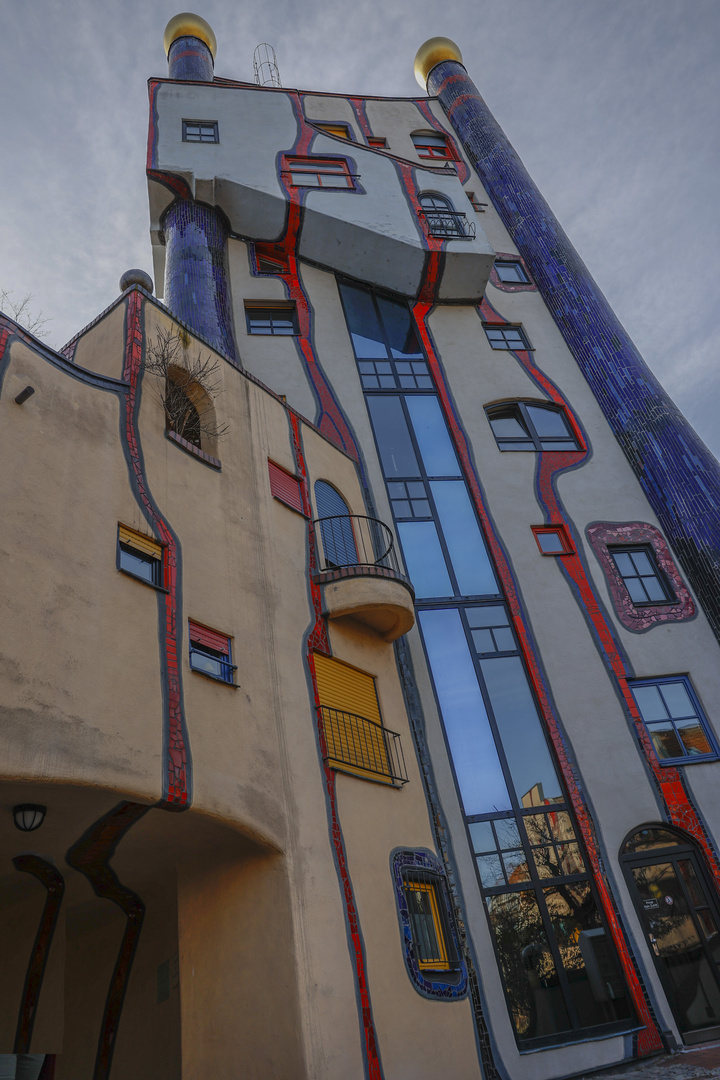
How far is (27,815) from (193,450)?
13.9ft

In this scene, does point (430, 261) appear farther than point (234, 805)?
Yes

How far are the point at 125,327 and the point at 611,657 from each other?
26.8ft

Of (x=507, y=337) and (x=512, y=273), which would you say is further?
(x=512, y=273)

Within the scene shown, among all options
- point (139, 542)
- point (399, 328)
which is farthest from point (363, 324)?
point (139, 542)

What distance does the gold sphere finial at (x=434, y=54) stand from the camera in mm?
24906

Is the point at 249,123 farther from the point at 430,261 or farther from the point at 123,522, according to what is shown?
the point at 123,522

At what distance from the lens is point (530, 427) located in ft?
48.8

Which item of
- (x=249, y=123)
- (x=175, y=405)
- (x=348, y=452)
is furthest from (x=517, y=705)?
(x=249, y=123)

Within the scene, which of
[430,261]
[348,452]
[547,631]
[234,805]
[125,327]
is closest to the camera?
[234,805]

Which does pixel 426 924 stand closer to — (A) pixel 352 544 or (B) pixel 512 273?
(A) pixel 352 544

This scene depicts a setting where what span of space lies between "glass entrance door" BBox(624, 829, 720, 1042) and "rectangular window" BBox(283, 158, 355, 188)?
14.5 meters

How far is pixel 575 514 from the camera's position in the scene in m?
13.7

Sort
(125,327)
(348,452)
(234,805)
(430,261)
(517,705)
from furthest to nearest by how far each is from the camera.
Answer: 1. (430,261)
2. (348,452)
3. (517,705)
4. (125,327)
5. (234,805)

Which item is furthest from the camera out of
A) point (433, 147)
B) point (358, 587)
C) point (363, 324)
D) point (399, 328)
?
point (433, 147)
